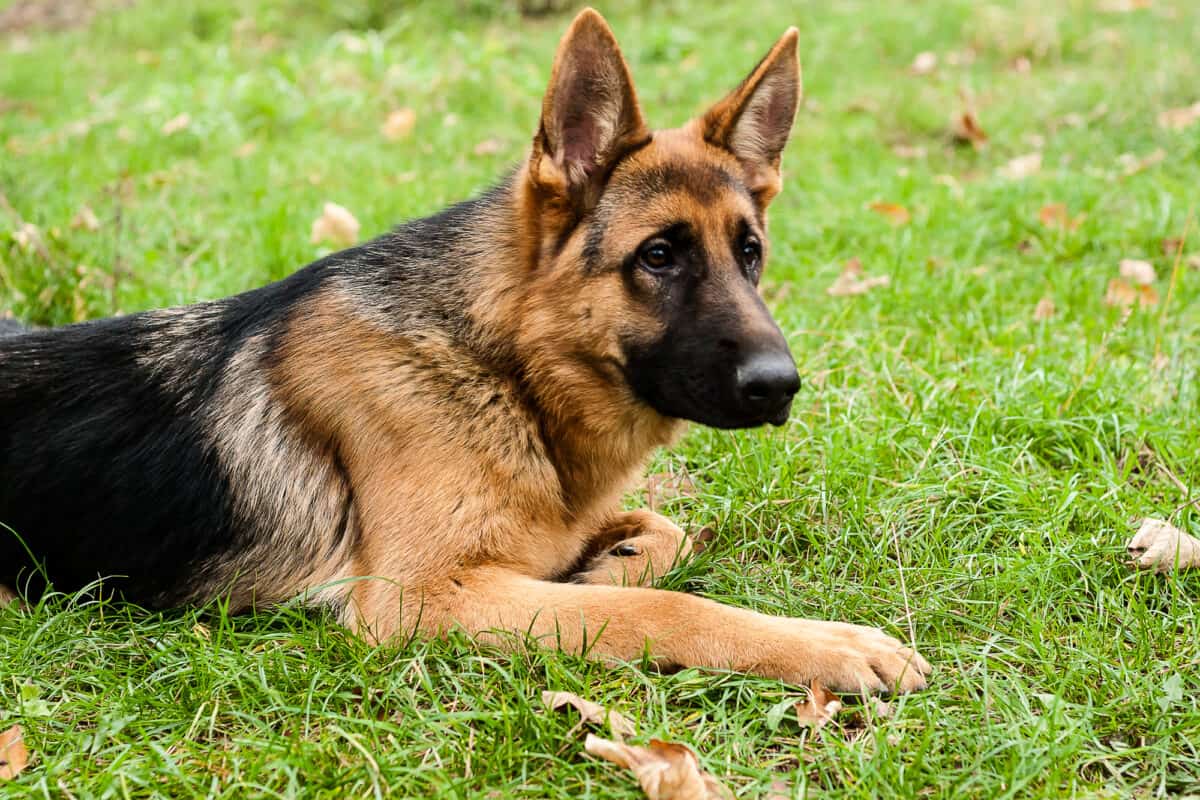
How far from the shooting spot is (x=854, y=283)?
5.68m

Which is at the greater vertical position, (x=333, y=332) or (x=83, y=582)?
(x=333, y=332)

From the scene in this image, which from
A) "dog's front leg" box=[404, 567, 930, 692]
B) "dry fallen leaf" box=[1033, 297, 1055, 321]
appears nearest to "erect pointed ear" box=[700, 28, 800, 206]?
"dog's front leg" box=[404, 567, 930, 692]

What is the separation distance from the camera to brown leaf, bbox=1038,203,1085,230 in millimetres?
6105

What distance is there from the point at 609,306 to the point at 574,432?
45 centimetres

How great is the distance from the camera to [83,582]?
3434 millimetres

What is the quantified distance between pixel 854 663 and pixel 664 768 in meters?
0.68

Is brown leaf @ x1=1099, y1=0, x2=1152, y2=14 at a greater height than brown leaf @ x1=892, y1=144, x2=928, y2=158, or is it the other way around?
brown leaf @ x1=1099, y1=0, x2=1152, y2=14

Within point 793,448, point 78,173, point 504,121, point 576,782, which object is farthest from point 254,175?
point 576,782

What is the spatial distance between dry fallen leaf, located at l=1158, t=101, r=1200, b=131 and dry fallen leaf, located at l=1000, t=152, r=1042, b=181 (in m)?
1.01

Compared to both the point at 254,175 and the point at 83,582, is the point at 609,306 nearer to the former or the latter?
the point at 83,582

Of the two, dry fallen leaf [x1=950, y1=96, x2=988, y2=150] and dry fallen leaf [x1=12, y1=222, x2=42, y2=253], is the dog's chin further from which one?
dry fallen leaf [x1=950, y1=96, x2=988, y2=150]

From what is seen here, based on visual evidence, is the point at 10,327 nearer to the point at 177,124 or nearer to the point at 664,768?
the point at 664,768

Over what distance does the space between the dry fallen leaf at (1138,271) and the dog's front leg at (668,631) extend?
355cm

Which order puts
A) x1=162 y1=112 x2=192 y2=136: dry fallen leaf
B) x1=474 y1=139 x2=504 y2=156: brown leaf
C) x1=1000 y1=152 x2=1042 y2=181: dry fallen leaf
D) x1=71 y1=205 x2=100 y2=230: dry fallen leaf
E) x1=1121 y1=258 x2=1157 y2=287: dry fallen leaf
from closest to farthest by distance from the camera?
x1=1121 y1=258 x2=1157 y2=287: dry fallen leaf
x1=71 y1=205 x2=100 y2=230: dry fallen leaf
x1=1000 y1=152 x2=1042 y2=181: dry fallen leaf
x1=474 y1=139 x2=504 y2=156: brown leaf
x1=162 y1=112 x2=192 y2=136: dry fallen leaf
